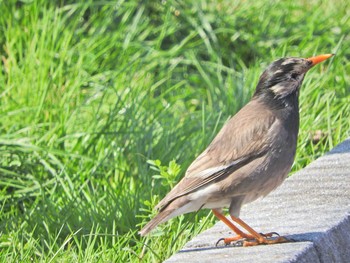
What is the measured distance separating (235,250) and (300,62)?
117 cm

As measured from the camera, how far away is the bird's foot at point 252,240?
4.18m

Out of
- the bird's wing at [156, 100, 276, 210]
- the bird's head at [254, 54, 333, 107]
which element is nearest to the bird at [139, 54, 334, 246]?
the bird's wing at [156, 100, 276, 210]

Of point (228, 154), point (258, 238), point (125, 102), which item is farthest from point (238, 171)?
point (125, 102)

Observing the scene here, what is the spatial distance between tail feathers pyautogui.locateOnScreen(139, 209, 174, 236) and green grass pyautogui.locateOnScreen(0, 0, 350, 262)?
5.3 inches

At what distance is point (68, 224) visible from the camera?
210 inches

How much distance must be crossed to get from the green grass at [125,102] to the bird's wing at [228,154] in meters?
0.32

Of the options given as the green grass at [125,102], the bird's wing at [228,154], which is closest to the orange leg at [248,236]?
the bird's wing at [228,154]

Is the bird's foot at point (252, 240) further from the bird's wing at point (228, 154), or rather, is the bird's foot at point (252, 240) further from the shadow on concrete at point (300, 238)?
the bird's wing at point (228, 154)

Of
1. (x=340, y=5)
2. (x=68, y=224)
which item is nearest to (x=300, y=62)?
(x=68, y=224)

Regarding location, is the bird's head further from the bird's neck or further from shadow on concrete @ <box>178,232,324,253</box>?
shadow on concrete @ <box>178,232,324,253</box>

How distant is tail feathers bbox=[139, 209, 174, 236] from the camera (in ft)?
14.5

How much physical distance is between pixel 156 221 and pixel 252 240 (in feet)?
1.32

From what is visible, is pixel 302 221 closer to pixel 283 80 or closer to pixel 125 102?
pixel 283 80

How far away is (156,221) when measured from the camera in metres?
4.42
